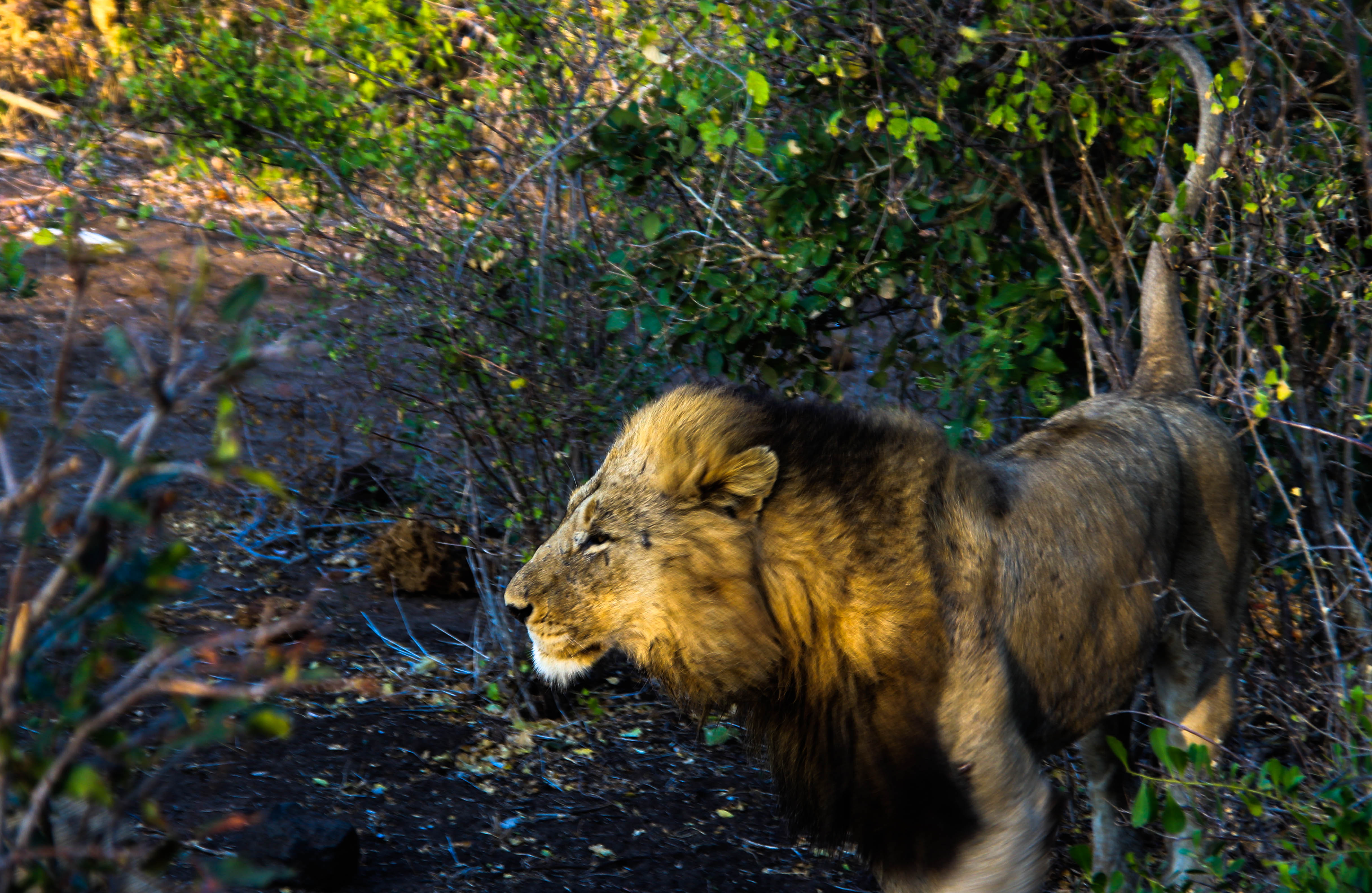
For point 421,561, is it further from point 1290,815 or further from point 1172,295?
point 1290,815

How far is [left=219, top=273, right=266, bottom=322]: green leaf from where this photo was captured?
1.16 metres

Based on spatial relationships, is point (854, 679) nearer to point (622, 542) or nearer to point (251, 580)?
point (622, 542)

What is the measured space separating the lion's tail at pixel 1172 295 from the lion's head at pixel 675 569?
163cm

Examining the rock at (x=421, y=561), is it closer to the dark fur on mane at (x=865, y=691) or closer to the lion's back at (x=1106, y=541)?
the dark fur on mane at (x=865, y=691)

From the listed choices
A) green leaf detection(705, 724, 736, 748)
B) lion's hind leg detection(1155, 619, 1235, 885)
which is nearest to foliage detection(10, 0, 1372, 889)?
lion's hind leg detection(1155, 619, 1235, 885)

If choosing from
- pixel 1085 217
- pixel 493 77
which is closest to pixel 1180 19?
pixel 1085 217

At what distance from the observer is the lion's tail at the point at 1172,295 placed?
12.0ft

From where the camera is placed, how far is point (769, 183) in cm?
455

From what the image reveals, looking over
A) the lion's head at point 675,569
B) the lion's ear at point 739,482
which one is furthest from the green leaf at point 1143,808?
the lion's ear at point 739,482

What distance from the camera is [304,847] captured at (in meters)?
3.27

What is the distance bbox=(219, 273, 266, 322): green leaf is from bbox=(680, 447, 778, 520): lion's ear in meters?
1.60

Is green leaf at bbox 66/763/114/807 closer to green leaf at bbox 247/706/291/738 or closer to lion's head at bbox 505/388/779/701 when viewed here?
green leaf at bbox 247/706/291/738

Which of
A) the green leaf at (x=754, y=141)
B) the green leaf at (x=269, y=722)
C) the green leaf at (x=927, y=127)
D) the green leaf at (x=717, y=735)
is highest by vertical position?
the green leaf at (x=927, y=127)

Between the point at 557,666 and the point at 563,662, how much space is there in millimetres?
20
